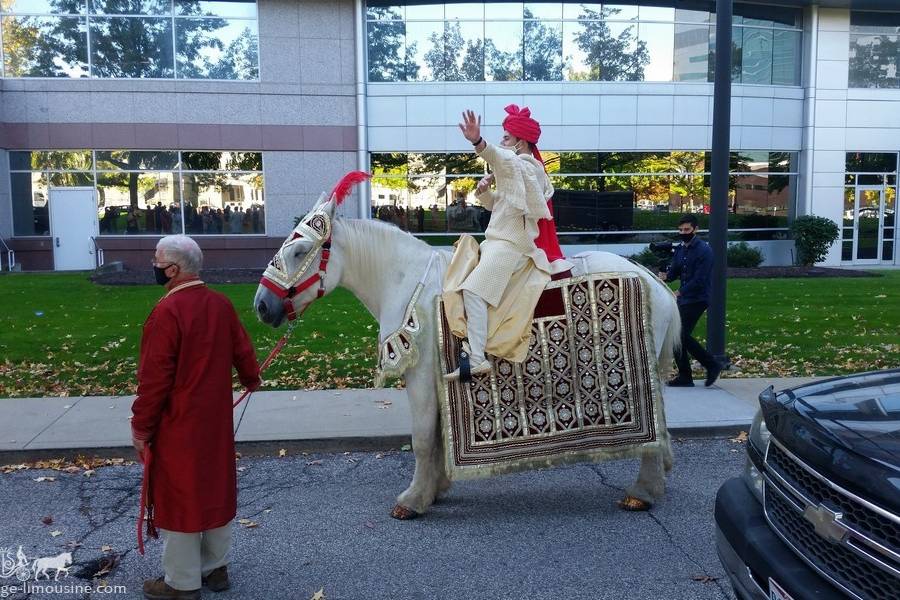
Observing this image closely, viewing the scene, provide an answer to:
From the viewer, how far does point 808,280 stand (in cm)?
1847

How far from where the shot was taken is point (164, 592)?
3.77 metres

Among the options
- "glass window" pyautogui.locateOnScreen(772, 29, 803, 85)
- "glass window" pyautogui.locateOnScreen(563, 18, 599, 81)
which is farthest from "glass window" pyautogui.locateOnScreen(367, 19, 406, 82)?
"glass window" pyautogui.locateOnScreen(772, 29, 803, 85)

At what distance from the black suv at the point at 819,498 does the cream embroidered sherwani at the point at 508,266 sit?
66.7 inches

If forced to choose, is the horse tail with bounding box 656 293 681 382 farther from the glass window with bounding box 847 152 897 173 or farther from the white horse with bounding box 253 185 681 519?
the glass window with bounding box 847 152 897 173

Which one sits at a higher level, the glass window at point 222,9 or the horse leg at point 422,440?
the glass window at point 222,9

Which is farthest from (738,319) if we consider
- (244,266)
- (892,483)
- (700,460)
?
(244,266)

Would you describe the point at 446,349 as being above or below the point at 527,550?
above

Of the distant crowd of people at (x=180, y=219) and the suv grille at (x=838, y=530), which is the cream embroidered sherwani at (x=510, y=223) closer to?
the suv grille at (x=838, y=530)

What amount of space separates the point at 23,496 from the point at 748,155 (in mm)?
23312

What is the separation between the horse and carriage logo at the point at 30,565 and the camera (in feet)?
13.5

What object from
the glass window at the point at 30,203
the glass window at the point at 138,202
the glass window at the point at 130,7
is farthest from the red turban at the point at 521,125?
the glass window at the point at 30,203

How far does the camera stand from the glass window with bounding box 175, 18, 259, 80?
70.8 feet

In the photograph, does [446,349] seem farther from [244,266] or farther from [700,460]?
[244,266]

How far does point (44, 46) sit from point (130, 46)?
2427 millimetres
